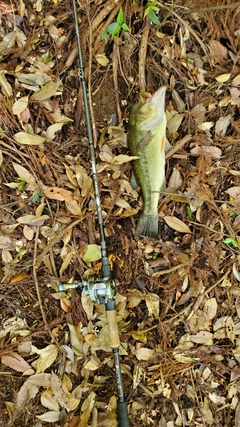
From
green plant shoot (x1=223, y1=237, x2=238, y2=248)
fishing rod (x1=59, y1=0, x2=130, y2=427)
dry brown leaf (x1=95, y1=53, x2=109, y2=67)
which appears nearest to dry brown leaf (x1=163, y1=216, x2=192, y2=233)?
green plant shoot (x1=223, y1=237, x2=238, y2=248)

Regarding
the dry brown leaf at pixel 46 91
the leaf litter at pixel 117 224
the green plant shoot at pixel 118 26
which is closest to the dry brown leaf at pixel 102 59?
the leaf litter at pixel 117 224

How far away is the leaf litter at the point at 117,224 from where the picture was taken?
2488mm

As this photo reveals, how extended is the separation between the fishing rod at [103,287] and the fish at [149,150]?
285mm

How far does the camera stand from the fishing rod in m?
2.30

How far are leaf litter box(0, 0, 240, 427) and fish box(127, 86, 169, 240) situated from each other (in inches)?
3.2

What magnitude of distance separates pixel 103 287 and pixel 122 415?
0.85 meters

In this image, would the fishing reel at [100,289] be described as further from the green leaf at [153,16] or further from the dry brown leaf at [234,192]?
the green leaf at [153,16]

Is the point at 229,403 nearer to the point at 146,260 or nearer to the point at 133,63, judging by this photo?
the point at 146,260

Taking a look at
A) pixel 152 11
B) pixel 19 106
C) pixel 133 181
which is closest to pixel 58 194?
pixel 133 181

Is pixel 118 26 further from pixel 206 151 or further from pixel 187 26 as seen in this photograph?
pixel 206 151

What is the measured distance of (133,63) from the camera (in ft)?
8.26

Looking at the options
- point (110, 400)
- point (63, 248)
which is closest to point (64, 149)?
point (63, 248)

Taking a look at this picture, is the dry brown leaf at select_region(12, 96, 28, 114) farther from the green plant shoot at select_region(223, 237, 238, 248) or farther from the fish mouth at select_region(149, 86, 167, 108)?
the green plant shoot at select_region(223, 237, 238, 248)

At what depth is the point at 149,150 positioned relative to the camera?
238 cm
